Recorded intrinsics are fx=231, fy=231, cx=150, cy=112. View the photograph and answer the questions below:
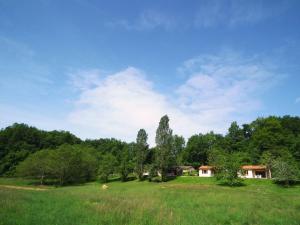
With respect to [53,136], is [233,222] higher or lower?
lower

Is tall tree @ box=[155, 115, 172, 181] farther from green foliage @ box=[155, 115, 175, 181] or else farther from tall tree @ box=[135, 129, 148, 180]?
tall tree @ box=[135, 129, 148, 180]

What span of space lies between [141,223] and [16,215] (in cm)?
729

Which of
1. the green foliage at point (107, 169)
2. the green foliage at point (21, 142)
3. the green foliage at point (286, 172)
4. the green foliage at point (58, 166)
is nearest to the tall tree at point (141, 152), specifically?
the green foliage at point (107, 169)

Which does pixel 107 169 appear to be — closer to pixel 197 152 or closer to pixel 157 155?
pixel 157 155

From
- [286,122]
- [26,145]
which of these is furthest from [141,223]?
[26,145]

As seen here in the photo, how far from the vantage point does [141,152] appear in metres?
76.2

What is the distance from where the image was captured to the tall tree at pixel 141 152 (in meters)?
73.4

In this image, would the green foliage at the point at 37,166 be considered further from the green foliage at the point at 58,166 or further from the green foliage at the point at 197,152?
the green foliage at the point at 197,152

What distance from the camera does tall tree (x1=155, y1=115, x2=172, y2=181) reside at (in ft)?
229

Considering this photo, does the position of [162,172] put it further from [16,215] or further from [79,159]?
[16,215]

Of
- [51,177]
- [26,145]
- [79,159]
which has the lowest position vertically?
[51,177]

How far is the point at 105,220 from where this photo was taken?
43.9ft

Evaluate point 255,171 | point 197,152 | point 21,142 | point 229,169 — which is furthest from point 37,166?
point 255,171

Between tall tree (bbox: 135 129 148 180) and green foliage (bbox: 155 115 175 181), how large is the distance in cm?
548
